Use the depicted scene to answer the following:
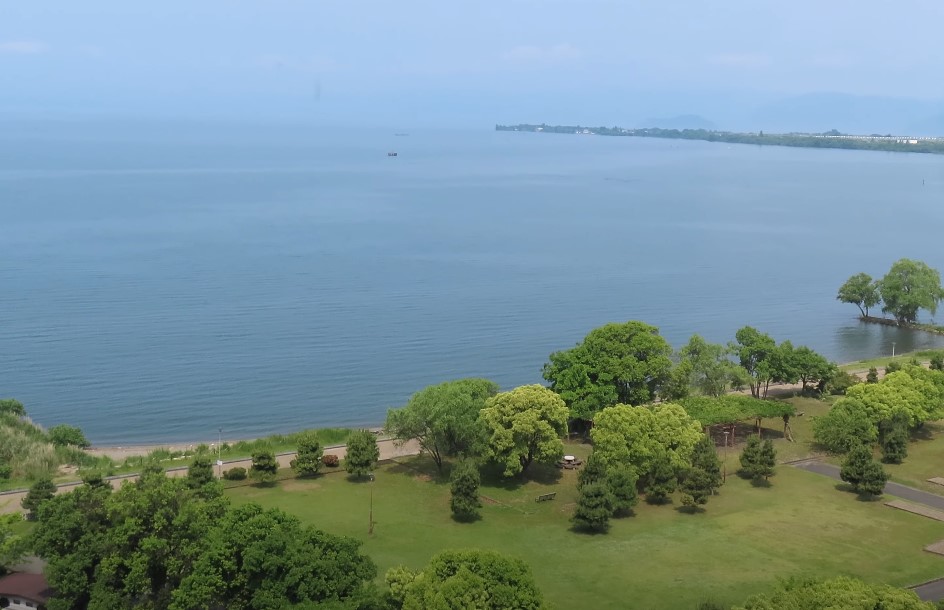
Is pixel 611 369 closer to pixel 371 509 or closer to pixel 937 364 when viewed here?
pixel 371 509

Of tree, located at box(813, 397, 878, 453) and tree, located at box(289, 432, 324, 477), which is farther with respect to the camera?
tree, located at box(813, 397, 878, 453)

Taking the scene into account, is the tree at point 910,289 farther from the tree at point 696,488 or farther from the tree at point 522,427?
the tree at point 522,427

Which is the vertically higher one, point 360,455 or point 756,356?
point 756,356

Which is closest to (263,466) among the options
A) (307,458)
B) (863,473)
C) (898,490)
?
(307,458)

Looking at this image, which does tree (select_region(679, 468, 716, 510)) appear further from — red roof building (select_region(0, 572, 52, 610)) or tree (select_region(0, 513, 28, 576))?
tree (select_region(0, 513, 28, 576))

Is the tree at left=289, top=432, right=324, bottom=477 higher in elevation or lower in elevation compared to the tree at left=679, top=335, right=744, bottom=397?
lower

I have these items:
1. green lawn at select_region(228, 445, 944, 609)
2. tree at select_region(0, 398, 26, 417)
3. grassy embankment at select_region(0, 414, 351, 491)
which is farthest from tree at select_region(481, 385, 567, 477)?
tree at select_region(0, 398, 26, 417)
